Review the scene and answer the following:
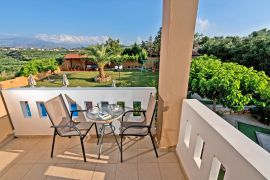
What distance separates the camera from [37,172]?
182 centimetres

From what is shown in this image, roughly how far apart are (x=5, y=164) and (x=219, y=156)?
2.67 metres

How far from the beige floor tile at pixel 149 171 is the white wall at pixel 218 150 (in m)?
0.36

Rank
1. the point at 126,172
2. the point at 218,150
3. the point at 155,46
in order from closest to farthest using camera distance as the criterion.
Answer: the point at 218,150
the point at 126,172
the point at 155,46

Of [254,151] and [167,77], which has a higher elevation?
[167,77]

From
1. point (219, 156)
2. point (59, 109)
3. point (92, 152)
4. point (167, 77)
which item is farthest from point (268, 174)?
point (59, 109)

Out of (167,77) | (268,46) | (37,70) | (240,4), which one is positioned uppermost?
(240,4)

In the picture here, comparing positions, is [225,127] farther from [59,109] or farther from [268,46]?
[268,46]

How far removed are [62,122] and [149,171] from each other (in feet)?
4.93

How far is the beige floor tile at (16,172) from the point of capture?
1.76 meters

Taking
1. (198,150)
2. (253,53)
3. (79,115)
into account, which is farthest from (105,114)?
(253,53)

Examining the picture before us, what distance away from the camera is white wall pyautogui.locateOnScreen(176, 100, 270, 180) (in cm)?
80

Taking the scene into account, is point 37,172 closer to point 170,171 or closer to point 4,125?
point 4,125

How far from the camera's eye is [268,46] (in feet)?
20.6

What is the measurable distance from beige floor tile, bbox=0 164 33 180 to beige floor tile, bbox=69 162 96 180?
25.1 inches
